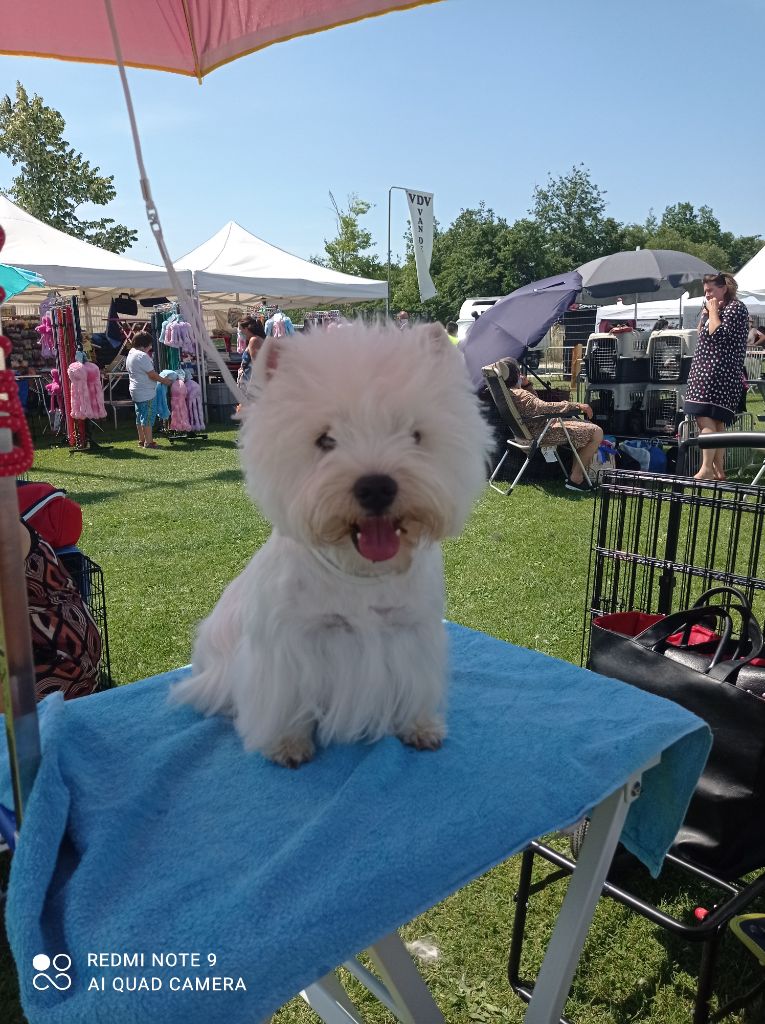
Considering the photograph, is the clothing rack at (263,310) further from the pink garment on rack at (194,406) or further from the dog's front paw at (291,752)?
the dog's front paw at (291,752)

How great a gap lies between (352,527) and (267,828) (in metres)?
0.60

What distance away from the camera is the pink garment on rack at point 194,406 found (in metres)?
14.2

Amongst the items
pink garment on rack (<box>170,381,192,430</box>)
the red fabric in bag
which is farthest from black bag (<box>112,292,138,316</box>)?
the red fabric in bag

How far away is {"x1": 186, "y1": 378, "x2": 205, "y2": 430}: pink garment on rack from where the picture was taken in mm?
14188

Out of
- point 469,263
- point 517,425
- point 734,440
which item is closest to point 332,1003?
point 734,440

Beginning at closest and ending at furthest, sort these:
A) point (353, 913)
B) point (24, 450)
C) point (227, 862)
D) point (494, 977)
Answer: point (24, 450) → point (353, 913) → point (227, 862) → point (494, 977)

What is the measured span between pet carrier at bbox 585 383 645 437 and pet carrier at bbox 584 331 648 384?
0.45 feet

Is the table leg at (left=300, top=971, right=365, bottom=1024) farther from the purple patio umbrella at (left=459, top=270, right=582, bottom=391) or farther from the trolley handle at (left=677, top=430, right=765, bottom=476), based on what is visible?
the purple patio umbrella at (left=459, top=270, right=582, bottom=391)

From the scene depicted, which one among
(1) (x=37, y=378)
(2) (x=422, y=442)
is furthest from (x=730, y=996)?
(1) (x=37, y=378)

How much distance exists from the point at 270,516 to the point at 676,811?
124cm

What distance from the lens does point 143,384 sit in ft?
42.3

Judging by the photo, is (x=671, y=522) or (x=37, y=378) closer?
(x=671, y=522)

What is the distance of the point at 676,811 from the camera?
1804 millimetres

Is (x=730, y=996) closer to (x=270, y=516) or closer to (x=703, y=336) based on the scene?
(x=270, y=516)
